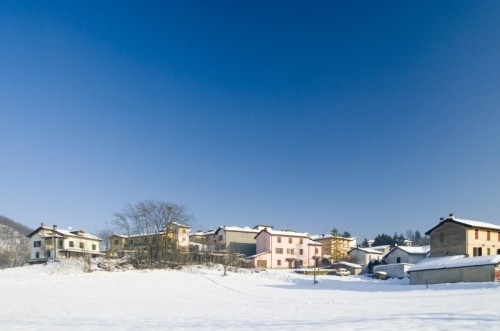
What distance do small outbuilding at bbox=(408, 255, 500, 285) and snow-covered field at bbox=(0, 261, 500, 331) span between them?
6.59 meters

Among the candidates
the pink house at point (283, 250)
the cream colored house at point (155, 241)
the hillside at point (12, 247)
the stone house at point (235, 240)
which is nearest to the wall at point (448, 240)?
the pink house at point (283, 250)

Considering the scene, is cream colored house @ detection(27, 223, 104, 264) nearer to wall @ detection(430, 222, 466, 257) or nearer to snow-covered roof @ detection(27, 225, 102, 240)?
snow-covered roof @ detection(27, 225, 102, 240)

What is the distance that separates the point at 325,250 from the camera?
85.6m

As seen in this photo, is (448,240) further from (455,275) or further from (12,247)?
(12,247)

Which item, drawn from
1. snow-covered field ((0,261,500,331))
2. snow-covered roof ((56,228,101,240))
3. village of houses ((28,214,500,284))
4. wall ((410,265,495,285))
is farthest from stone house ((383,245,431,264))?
snow-covered roof ((56,228,101,240))

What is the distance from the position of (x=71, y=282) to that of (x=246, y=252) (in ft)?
154

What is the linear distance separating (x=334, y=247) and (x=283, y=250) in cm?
1474

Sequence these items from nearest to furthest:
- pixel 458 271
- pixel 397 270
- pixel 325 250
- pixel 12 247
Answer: pixel 458 271 < pixel 397 270 < pixel 325 250 < pixel 12 247

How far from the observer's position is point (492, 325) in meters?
9.02

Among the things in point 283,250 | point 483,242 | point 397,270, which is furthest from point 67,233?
point 483,242

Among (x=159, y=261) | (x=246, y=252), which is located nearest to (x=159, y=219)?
(x=159, y=261)

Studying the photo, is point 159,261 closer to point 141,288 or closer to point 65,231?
point 141,288

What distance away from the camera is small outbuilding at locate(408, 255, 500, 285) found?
36.0 meters

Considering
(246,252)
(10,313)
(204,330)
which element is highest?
(204,330)
